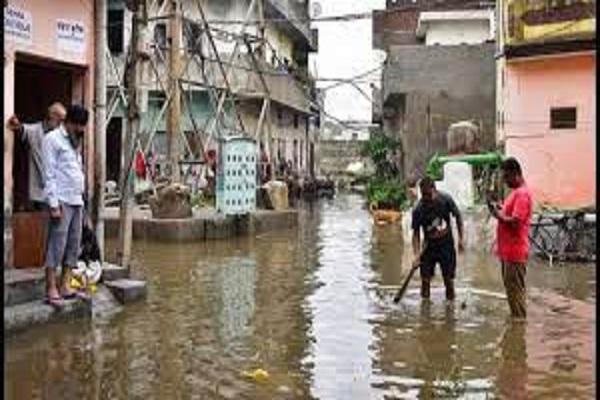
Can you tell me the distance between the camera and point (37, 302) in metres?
9.84

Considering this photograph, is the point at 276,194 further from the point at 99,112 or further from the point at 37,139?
the point at 37,139

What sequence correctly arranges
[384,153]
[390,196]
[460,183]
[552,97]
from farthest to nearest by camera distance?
[384,153]
[390,196]
[552,97]
[460,183]

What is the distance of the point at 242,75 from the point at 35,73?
82.1ft

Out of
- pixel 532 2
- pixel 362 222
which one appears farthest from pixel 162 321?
pixel 362 222

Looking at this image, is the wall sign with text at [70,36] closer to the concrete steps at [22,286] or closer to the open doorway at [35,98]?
the open doorway at [35,98]

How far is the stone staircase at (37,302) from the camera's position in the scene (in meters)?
9.34

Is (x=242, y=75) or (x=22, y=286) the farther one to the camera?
(x=242, y=75)

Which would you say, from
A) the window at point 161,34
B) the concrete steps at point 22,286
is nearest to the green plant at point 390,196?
the window at point 161,34

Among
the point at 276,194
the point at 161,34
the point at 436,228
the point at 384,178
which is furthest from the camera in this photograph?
the point at 384,178

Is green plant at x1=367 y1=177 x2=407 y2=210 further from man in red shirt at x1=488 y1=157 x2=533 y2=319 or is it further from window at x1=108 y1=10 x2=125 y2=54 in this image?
man in red shirt at x1=488 y1=157 x2=533 y2=319

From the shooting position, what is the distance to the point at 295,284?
556 inches

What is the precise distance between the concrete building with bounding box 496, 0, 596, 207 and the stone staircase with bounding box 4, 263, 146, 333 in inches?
453

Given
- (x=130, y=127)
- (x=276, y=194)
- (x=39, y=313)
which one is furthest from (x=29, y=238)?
(x=276, y=194)

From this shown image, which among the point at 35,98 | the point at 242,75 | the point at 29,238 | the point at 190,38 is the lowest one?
the point at 29,238
